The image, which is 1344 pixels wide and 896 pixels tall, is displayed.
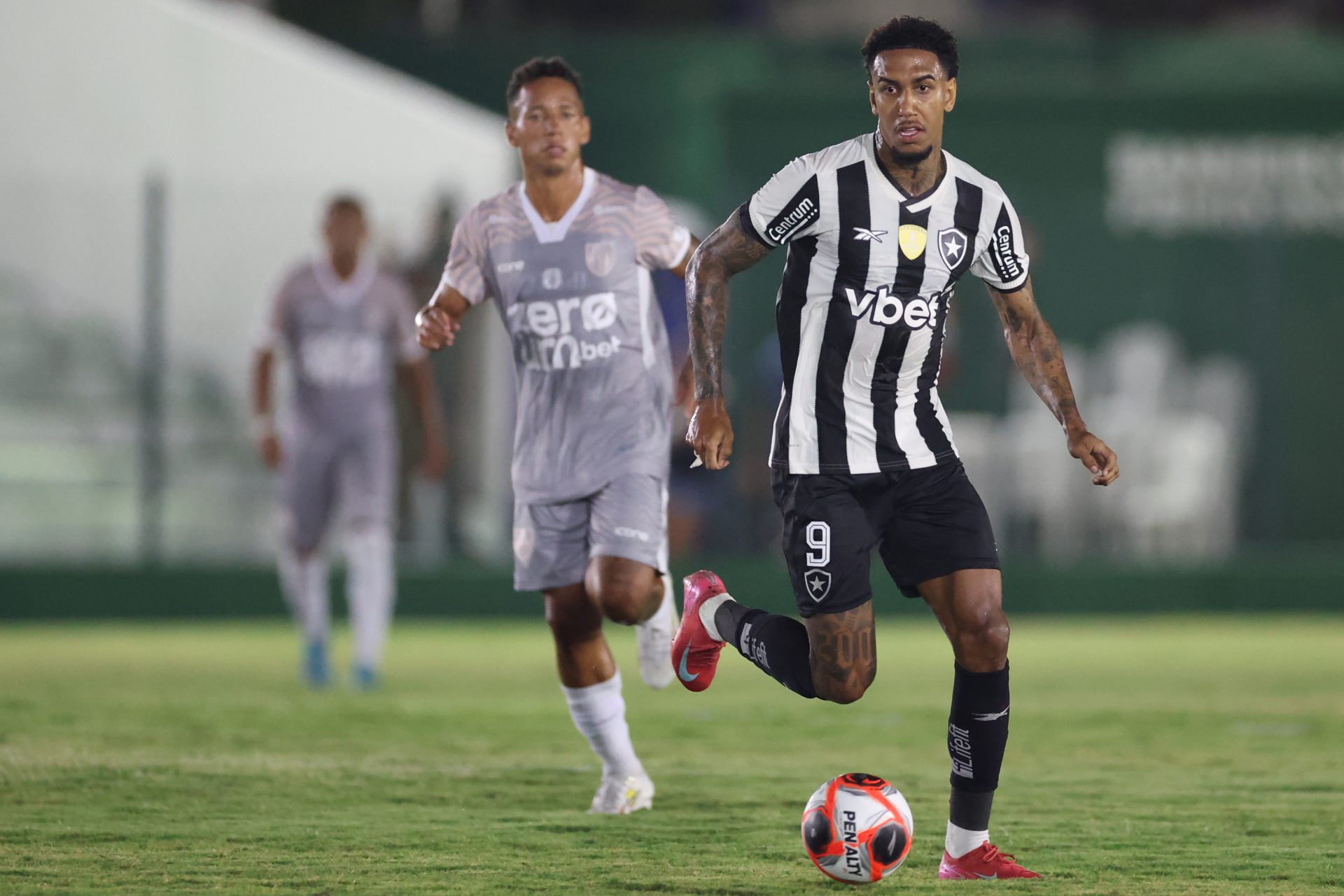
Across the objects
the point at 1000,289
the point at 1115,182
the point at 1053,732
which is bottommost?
the point at 1053,732

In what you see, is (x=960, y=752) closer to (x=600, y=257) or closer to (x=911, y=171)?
(x=911, y=171)

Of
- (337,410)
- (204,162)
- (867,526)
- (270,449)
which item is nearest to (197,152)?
(204,162)

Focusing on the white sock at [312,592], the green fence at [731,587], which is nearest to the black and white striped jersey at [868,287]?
the white sock at [312,592]

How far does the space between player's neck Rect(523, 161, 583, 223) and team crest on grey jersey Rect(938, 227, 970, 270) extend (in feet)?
5.43

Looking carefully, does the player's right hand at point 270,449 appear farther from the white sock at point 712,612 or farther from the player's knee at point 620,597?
the white sock at point 712,612

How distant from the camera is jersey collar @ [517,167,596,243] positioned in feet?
22.1

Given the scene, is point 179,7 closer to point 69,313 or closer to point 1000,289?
point 69,313

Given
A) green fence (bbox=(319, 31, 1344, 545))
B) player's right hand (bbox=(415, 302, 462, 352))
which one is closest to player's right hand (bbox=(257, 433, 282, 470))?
player's right hand (bbox=(415, 302, 462, 352))

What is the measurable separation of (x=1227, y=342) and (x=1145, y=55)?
3.94 m

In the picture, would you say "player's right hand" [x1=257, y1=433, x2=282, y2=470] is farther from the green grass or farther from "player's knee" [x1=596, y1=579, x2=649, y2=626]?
"player's knee" [x1=596, y1=579, x2=649, y2=626]

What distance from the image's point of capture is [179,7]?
1656 centimetres

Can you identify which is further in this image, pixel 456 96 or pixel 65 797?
pixel 456 96

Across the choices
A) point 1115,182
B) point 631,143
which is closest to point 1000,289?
point 631,143

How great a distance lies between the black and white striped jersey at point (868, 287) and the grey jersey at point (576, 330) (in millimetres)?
998
